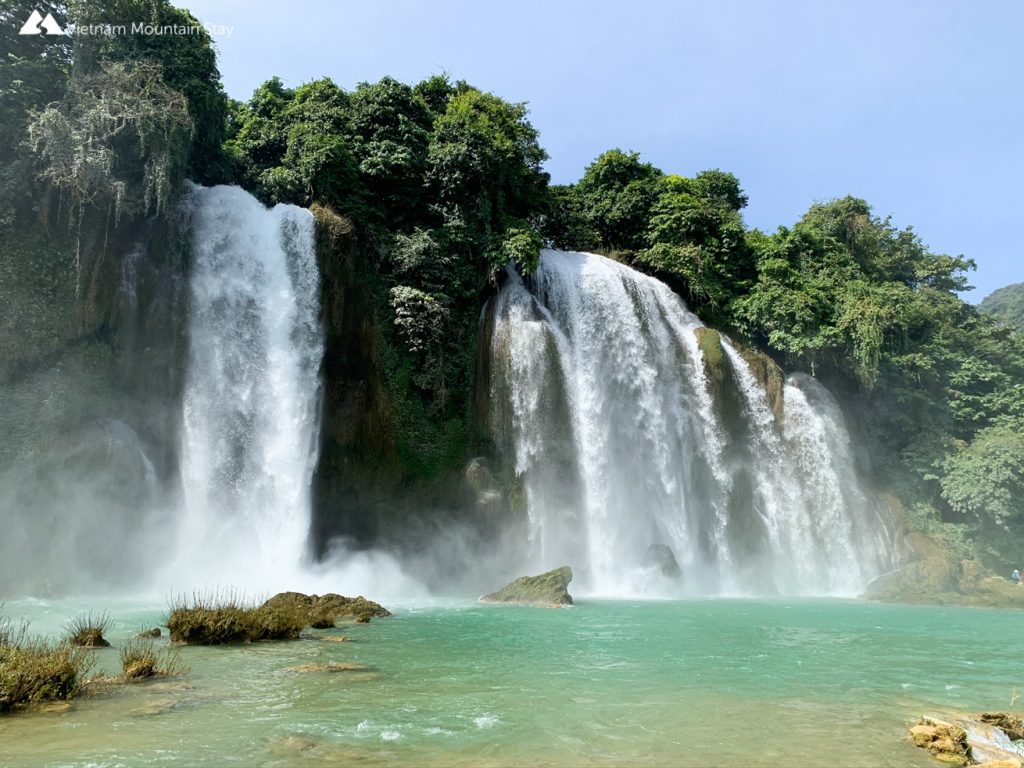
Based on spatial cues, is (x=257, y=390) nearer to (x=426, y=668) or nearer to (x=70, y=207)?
(x=70, y=207)

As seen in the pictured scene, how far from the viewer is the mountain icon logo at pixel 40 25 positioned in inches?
842

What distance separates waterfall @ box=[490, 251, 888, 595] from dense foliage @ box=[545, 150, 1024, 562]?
9.05 ft

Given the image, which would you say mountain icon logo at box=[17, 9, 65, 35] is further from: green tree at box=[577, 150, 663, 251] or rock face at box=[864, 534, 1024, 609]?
rock face at box=[864, 534, 1024, 609]

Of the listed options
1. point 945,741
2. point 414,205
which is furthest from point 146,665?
point 414,205

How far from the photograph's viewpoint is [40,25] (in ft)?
70.7

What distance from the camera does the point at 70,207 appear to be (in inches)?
771

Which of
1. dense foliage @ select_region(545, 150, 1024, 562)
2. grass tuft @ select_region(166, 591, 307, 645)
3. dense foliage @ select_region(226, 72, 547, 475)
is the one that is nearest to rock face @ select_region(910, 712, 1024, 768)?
grass tuft @ select_region(166, 591, 307, 645)

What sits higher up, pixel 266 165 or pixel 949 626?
pixel 266 165

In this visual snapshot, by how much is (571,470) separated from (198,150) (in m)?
17.8

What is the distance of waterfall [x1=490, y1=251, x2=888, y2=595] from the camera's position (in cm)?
2344

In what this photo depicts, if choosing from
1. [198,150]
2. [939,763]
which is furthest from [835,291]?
[939,763]

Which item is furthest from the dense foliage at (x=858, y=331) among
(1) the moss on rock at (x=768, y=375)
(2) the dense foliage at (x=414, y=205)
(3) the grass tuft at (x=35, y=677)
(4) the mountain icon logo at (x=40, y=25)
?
(3) the grass tuft at (x=35, y=677)

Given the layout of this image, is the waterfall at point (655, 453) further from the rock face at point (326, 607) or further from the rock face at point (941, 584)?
the rock face at point (326, 607)

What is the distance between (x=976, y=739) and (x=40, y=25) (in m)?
28.1
